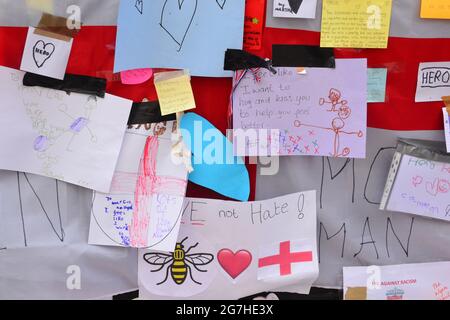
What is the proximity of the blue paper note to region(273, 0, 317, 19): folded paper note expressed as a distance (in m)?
0.09

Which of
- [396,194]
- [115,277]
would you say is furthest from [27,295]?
[396,194]

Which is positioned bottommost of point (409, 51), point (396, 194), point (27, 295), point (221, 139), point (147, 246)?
point (27, 295)

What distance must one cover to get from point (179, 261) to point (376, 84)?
67 cm

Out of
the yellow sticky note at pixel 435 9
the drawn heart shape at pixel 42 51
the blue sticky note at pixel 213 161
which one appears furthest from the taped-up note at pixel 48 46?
the yellow sticky note at pixel 435 9

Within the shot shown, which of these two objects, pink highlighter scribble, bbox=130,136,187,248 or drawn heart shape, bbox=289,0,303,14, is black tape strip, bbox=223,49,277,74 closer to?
drawn heart shape, bbox=289,0,303,14

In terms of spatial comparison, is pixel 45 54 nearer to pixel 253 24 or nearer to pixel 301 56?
pixel 253 24

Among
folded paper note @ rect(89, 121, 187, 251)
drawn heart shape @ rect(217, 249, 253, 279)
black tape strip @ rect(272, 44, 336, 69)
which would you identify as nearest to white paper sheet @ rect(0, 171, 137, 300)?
folded paper note @ rect(89, 121, 187, 251)

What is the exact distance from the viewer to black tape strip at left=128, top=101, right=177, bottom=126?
4.03 ft

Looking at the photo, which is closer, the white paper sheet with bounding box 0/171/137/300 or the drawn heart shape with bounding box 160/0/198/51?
the drawn heart shape with bounding box 160/0/198/51

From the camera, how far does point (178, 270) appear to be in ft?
4.23

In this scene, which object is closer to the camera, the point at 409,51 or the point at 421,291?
the point at 409,51

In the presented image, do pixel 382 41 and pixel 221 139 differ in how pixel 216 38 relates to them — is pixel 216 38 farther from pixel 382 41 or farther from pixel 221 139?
pixel 382 41

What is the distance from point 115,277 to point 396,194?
76 cm
